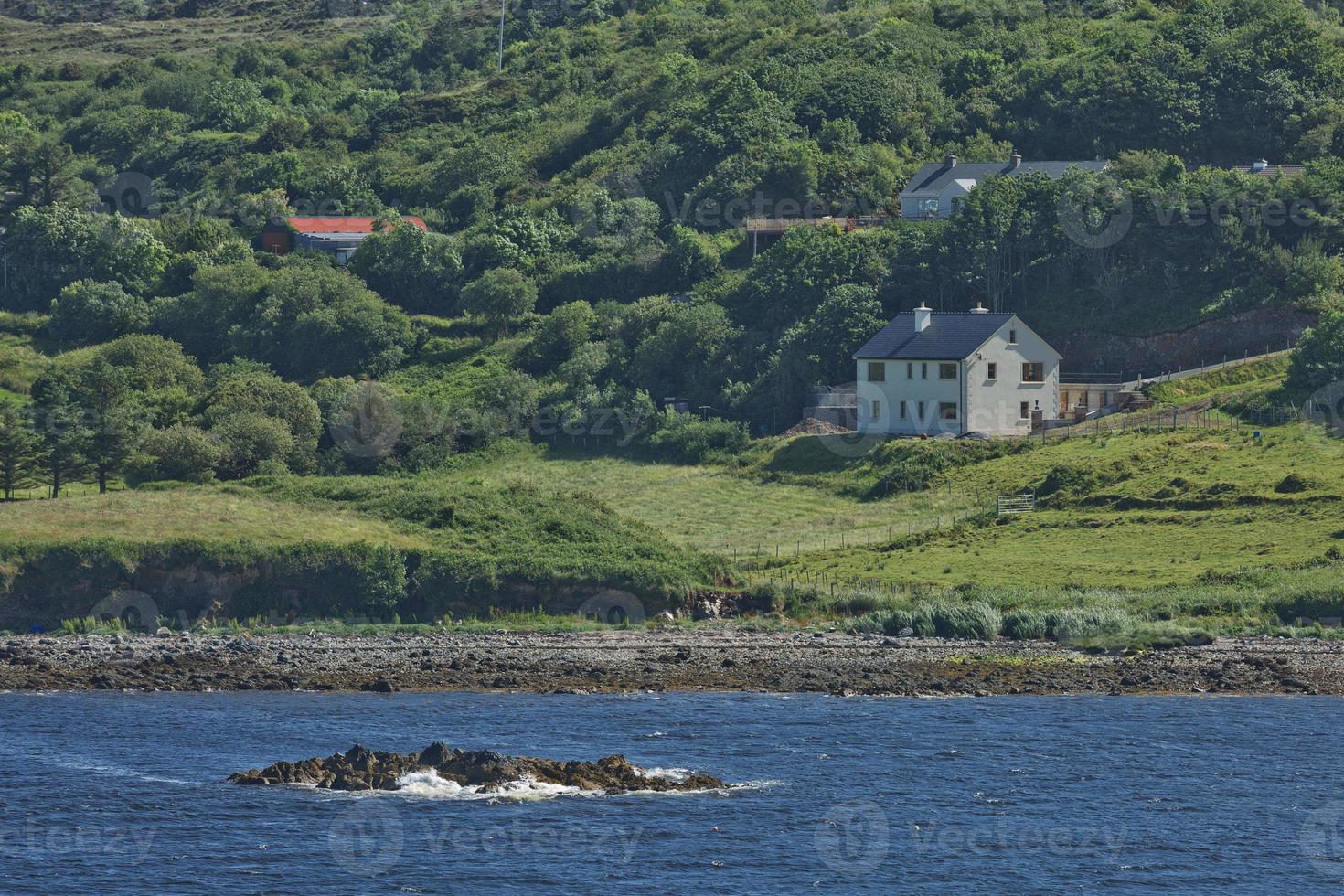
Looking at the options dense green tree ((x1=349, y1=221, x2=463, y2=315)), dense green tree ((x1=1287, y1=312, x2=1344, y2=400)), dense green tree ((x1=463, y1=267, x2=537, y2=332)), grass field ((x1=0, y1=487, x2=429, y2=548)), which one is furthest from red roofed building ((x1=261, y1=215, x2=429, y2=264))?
dense green tree ((x1=1287, y1=312, x2=1344, y2=400))

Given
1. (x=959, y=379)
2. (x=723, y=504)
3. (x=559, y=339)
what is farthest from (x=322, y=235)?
(x=723, y=504)

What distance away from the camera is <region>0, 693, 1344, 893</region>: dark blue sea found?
37.6 metres

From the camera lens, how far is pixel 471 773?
42.9 m

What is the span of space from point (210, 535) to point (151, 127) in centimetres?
10646

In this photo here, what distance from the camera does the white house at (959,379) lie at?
91.1 metres

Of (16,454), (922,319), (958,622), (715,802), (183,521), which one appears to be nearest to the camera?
(715,802)

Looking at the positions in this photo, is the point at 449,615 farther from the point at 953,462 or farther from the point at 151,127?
the point at 151,127

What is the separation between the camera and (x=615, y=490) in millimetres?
88562

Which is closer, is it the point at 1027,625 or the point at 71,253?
the point at 1027,625

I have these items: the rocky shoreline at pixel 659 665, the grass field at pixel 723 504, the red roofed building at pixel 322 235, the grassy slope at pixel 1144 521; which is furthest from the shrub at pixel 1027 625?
the red roofed building at pixel 322 235

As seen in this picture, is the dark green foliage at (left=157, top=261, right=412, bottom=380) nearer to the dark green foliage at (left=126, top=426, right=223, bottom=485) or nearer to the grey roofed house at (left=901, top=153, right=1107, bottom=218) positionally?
the dark green foliage at (left=126, top=426, right=223, bottom=485)

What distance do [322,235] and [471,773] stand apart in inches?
3603

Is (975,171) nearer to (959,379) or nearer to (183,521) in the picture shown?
(959,379)

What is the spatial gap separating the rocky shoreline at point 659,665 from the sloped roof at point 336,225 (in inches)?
2811
